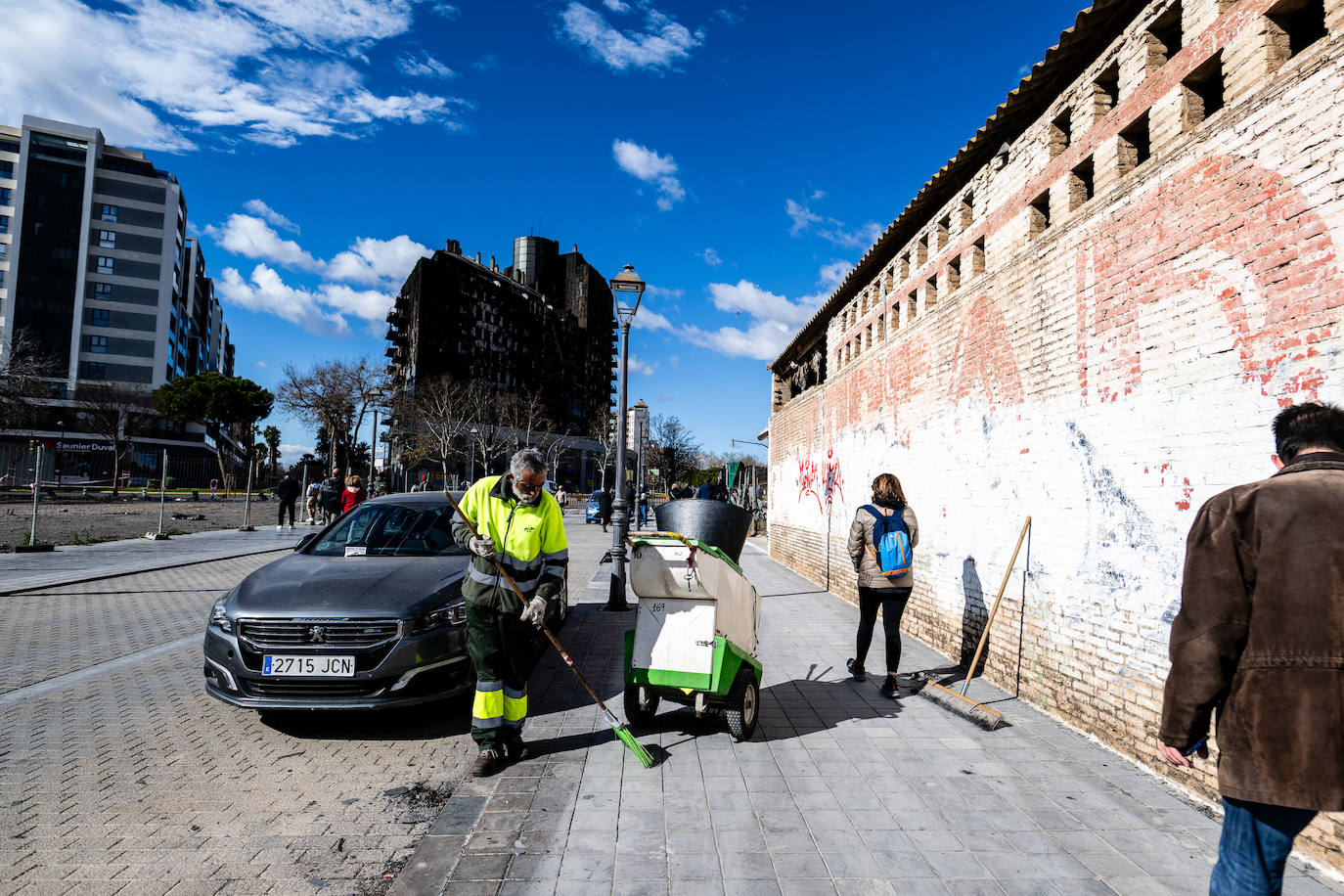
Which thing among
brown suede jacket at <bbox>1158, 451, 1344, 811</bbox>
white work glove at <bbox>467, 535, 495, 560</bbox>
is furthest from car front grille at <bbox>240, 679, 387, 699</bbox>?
brown suede jacket at <bbox>1158, 451, 1344, 811</bbox>

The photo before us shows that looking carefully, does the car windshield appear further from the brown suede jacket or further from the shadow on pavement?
the brown suede jacket

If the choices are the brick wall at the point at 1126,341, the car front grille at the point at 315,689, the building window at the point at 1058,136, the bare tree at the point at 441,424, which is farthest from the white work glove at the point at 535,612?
the bare tree at the point at 441,424

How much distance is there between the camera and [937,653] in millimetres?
7551

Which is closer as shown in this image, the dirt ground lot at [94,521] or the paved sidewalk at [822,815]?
the paved sidewalk at [822,815]

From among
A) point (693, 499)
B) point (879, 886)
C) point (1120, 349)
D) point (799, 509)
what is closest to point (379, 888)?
point (879, 886)

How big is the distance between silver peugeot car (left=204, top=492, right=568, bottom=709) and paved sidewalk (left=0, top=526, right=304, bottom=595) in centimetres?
769

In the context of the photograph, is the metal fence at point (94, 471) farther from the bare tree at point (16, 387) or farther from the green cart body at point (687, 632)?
the green cart body at point (687, 632)

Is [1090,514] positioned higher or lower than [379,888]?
higher

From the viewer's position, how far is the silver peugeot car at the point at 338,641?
14.7ft

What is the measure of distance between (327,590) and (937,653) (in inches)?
234

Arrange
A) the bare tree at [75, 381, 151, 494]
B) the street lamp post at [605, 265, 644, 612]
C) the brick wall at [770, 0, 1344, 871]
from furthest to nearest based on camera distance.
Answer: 1. the bare tree at [75, 381, 151, 494]
2. the street lamp post at [605, 265, 644, 612]
3. the brick wall at [770, 0, 1344, 871]

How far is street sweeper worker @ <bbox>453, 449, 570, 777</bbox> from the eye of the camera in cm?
424

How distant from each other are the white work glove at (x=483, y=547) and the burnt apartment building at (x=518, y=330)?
161ft

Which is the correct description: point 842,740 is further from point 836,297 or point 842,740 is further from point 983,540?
point 836,297
